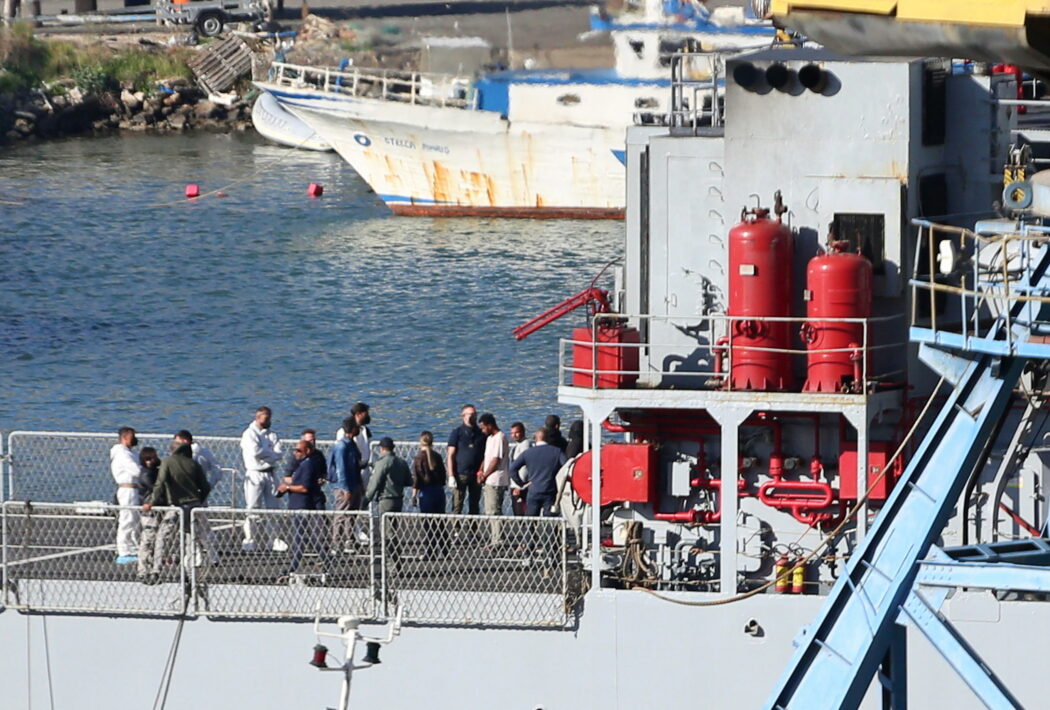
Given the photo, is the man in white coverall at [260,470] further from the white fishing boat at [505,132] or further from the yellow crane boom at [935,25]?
the white fishing boat at [505,132]

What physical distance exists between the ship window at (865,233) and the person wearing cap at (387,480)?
4.65 meters

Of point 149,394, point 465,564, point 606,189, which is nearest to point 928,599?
point 465,564

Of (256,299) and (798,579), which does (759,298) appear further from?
(256,299)

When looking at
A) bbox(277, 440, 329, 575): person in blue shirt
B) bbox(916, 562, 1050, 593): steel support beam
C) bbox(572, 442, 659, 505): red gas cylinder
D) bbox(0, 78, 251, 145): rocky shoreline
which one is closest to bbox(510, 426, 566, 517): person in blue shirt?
bbox(572, 442, 659, 505): red gas cylinder

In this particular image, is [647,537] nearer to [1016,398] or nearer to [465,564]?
[465,564]

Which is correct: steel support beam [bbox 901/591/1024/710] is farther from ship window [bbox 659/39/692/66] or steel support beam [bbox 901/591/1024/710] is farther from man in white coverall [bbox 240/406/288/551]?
ship window [bbox 659/39/692/66]

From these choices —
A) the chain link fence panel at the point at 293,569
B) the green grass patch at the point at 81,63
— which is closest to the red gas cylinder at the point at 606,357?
the chain link fence panel at the point at 293,569

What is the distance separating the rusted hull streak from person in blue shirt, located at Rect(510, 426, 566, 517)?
145 ft

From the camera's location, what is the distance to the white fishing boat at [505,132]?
6525 cm

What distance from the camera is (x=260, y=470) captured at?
21422 millimetres

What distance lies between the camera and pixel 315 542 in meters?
20.7

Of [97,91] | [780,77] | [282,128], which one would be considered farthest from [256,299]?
[97,91]

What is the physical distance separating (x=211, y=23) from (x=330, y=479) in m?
66.5

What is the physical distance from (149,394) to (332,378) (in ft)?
12.0
